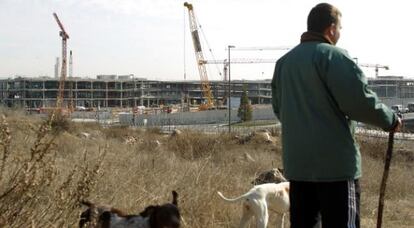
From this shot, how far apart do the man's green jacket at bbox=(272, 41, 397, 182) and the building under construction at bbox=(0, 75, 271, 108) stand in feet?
384

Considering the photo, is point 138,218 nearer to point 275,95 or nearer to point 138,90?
point 275,95

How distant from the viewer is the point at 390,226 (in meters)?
8.95

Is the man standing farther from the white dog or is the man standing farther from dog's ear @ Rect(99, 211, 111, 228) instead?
the white dog

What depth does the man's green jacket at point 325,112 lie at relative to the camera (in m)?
3.87

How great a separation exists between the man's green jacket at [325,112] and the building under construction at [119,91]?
4608 inches

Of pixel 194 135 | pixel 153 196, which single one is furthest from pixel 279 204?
pixel 194 135

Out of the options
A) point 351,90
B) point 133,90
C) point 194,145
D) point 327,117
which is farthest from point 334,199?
point 133,90

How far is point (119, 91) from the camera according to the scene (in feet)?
469

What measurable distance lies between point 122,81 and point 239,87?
35328 mm

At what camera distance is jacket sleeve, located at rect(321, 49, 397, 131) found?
383cm

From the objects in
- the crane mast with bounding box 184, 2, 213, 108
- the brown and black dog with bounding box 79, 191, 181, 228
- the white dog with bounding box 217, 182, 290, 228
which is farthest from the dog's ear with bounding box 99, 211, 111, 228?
the crane mast with bounding box 184, 2, 213, 108

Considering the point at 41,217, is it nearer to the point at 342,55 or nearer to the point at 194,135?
the point at 342,55

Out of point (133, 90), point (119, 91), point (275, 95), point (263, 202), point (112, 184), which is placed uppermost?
point (133, 90)

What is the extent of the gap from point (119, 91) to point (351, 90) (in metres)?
141
